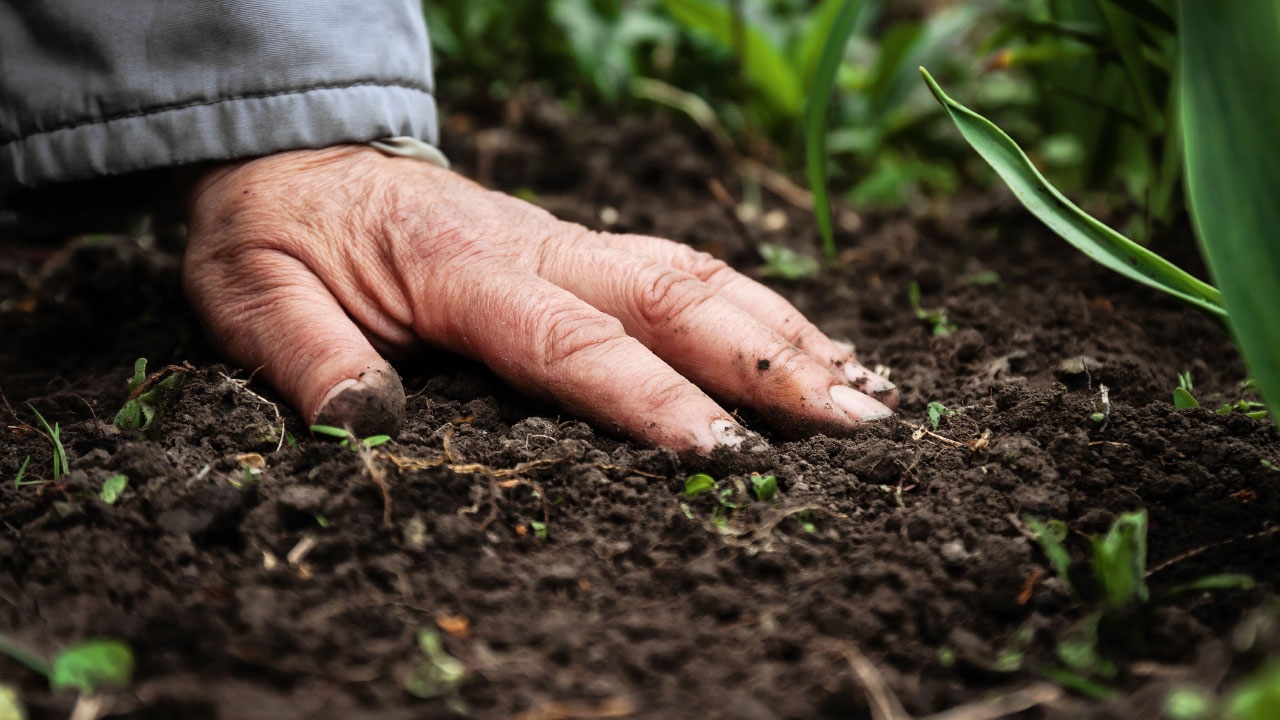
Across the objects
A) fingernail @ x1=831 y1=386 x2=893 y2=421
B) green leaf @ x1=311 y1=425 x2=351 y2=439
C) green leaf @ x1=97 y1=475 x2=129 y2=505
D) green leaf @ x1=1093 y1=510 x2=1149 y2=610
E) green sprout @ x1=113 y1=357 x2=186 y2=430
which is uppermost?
green leaf @ x1=1093 y1=510 x2=1149 y2=610

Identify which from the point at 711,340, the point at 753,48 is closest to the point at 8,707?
the point at 711,340

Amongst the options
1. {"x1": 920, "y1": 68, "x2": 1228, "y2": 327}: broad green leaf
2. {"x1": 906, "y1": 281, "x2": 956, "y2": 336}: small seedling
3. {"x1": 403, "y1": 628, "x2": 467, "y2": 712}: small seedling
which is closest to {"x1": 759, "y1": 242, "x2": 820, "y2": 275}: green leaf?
{"x1": 906, "y1": 281, "x2": 956, "y2": 336}: small seedling

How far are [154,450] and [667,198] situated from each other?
1.46 m

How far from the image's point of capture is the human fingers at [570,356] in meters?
1.12

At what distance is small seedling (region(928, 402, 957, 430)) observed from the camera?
121 cm

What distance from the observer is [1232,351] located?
4.79 ft

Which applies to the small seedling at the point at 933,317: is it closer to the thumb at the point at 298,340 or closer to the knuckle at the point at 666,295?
the knuckle at the point at 666,295

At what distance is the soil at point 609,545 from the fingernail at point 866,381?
5cm

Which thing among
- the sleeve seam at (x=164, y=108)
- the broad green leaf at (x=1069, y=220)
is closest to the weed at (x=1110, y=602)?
the broad green leaf at (x=1069, y=220)

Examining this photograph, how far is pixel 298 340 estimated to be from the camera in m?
1.19

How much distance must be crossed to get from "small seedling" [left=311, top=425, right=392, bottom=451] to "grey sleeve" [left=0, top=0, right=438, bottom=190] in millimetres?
573

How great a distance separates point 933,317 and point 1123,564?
840 millimetres

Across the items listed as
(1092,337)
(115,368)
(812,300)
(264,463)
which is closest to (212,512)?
(264,463)

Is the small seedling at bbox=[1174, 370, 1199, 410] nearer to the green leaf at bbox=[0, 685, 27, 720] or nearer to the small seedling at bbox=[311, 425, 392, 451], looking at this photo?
the small seedling at bbox=[311, 425, 392, 451]
